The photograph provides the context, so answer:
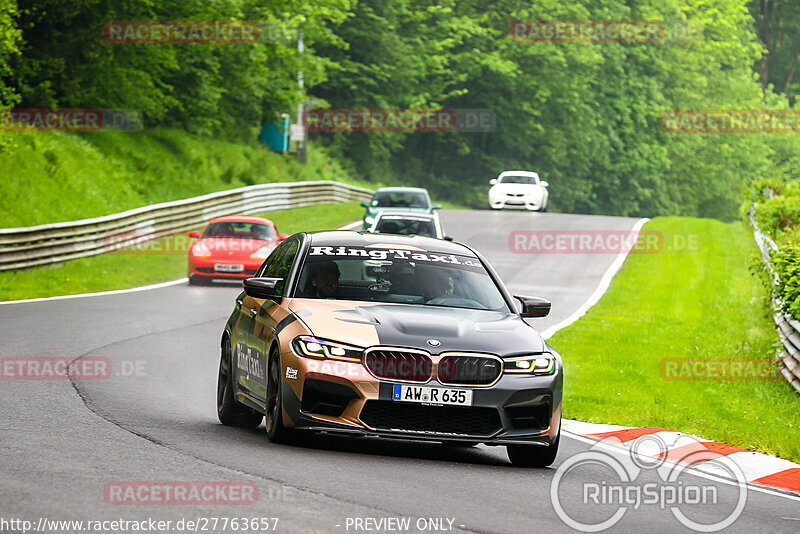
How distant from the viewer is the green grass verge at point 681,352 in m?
12.4

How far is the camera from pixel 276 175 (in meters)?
49.6

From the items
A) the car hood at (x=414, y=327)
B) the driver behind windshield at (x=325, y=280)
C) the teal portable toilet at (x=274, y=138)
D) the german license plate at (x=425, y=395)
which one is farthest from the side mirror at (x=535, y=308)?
the teal portable toilet at (x=274, y=138)

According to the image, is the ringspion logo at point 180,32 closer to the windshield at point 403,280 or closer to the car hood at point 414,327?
the windshield at point 403,280

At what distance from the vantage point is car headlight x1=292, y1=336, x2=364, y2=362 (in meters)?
8.66

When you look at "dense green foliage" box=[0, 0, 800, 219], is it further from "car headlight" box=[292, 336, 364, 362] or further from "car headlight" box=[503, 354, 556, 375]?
"car headlight" box=[503, 354, 556, 375]

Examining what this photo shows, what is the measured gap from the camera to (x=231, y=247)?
25.6 meters

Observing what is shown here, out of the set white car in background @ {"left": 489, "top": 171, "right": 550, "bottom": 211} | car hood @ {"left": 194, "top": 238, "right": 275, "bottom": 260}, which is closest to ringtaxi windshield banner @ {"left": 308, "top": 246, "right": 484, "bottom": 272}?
car hood @ {"left": 194, "top": 238, "right": 275, "bottom": 260}

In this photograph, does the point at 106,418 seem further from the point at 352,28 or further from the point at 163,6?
the point at 352,28

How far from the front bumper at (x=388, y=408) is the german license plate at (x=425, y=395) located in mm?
30

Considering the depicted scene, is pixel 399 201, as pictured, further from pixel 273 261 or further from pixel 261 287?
pixel 261 287

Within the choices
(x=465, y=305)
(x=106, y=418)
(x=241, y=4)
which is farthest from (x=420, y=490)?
(x=241, y=4)

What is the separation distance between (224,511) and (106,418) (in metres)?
3.54

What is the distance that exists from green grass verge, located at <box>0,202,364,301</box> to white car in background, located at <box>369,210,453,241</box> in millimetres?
4769

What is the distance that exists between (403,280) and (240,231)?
56.9ft
